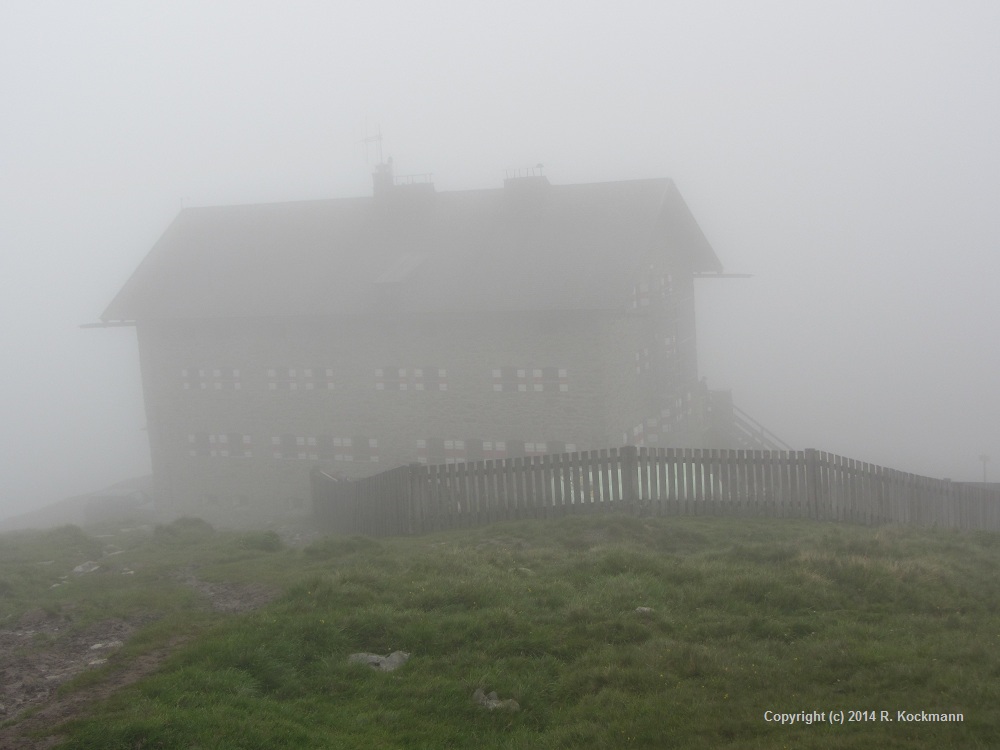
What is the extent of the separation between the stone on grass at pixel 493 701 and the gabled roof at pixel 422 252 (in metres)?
18.1

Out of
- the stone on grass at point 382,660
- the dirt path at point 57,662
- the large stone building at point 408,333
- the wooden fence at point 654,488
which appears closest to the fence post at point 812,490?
the wooden fence at point 654,488

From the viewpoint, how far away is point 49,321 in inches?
5148

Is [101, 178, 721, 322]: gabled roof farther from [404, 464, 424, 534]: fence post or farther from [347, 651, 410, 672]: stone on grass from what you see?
[347, 651, 410, 672]: stone on grass

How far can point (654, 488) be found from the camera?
53.3 ft

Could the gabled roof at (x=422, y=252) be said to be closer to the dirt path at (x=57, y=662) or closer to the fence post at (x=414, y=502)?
the fence post at (x=414, y=502)

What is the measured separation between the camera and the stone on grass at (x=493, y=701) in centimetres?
719

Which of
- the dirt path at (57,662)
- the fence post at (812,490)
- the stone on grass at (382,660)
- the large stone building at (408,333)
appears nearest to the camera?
the dirt path at (57,662)

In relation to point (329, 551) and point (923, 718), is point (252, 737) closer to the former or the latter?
point (923, 718)

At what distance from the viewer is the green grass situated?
6.57 m

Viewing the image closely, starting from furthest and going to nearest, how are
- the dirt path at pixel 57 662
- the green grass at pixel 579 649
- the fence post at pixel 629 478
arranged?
1. the fence post at pixel 629 478
2. the dirt path at pixel 57 662
3. the green grass at pixel 579 649

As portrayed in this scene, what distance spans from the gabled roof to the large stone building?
3.1 inches

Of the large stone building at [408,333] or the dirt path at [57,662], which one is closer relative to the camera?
the dirt path at [57,662]

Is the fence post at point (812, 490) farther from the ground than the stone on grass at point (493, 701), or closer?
closer

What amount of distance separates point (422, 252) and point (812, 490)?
17481 millimetres
